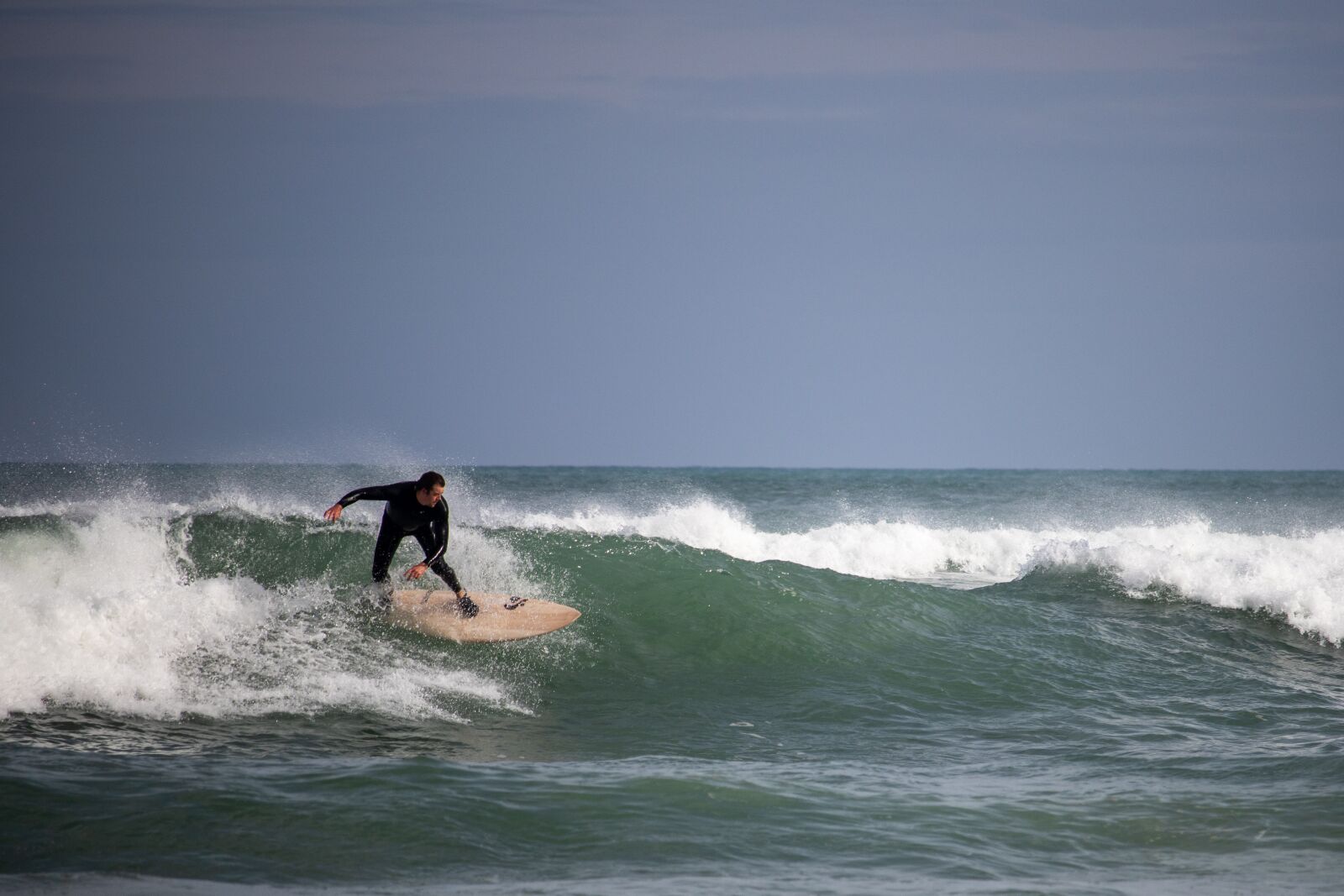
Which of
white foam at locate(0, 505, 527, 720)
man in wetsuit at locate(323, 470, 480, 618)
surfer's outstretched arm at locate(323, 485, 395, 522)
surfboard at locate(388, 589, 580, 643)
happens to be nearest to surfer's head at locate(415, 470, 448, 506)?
man in wetsuit at locate(323, 470, 480, 618)

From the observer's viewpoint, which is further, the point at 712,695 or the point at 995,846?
the point at 712,695

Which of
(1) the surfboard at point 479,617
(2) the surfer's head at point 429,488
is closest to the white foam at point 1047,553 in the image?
(1) the surfboard at point 479,617

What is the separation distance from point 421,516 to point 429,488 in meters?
0.46

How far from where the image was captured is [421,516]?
10156 millimetres

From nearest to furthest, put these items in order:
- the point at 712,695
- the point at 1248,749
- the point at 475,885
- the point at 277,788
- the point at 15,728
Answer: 1. the point at 475,885
2. the point at 277,788
3. the point at 15,728
4. the point at 1248,749
5. the point at 712,695

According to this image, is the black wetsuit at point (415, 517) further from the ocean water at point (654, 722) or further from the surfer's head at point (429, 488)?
the ocean water at point (654, 722)

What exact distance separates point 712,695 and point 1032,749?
9.31 ft

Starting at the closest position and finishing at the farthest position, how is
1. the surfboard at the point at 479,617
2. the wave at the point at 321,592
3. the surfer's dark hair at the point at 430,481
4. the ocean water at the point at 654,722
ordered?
the ocean water at the point at 654,722
the wave at the point at 321,592
the surfer's dark hair at the point at 430,481
the surfboard at the point at 479,617

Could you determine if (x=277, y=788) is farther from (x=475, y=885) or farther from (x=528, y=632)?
(x=528, y=632)

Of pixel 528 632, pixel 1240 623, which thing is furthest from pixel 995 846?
pixel 1240 623

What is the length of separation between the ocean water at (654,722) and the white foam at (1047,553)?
96mm

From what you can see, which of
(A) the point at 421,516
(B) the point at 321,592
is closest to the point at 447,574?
(A) the point at 421,516

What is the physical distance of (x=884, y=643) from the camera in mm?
11961

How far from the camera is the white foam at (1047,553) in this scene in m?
14.6
